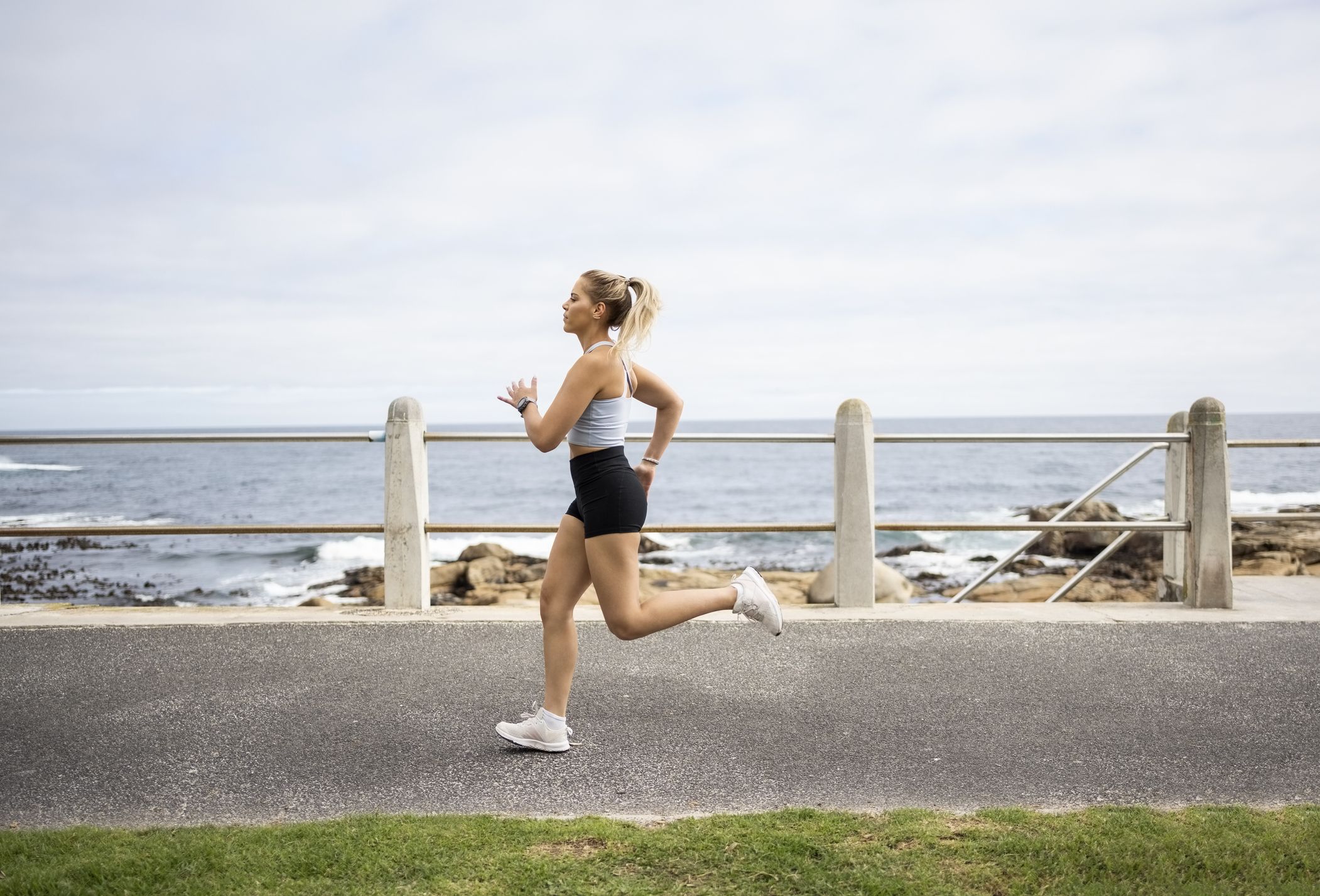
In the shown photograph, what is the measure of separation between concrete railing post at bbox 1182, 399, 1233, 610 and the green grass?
13.0ft

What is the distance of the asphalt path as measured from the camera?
11.5 ft

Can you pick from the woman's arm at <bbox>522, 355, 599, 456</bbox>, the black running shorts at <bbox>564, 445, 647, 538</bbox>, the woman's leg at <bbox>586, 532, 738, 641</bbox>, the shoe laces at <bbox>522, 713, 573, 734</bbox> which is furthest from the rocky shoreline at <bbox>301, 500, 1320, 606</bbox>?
the woman's arm at <bbox>522, 355, 599, 456</bbox>

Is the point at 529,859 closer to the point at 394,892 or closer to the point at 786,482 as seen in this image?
the point at 394,892

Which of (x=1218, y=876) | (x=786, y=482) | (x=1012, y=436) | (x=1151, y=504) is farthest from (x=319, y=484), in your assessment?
(x=1218, y=876)

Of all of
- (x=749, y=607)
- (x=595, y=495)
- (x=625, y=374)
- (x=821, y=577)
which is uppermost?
(x=625, y=374)

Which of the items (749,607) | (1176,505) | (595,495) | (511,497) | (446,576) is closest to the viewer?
(595,495)

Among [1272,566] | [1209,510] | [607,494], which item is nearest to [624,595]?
[607,494]

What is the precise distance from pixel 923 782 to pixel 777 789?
0.56 meters

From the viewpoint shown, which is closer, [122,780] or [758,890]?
[758,890]

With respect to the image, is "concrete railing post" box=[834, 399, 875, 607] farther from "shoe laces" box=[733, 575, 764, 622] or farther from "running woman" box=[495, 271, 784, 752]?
"running woman" box=[495, 271, 784, 752]

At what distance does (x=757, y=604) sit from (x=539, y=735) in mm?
1080

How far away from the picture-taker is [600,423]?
3807 mm

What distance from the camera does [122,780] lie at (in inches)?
144

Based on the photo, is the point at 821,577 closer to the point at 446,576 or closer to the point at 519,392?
the point at 446,576
